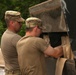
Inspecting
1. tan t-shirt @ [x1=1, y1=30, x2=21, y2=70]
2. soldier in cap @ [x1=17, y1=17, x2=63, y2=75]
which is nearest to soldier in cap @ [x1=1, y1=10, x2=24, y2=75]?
tan t-shirt @ [x1=1, y1=30, x2=21, y2=70]

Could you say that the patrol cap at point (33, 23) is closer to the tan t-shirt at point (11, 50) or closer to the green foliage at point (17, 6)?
the tan t-shirt at point (11, 50)

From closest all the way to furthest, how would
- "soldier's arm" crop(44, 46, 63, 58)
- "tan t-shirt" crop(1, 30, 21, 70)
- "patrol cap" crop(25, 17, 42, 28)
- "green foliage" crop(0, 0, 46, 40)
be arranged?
"soldier's arm" crop(44, 46, 63, 58), "patrol cap" crop(25, 17, 42, 28), "tan t-shirt" crop(1, 30, 21, 70), "green foliage" crop(0, 0, 46, 40)

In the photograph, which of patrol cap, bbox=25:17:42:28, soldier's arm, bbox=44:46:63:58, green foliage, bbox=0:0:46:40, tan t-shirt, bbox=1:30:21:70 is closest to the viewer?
soldier's arm, bbox=44:46:63:58

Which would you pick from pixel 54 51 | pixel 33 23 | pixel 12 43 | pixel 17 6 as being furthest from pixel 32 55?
pixel 17 6

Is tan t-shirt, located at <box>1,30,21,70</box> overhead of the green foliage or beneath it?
overhead

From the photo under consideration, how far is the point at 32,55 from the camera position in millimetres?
4699

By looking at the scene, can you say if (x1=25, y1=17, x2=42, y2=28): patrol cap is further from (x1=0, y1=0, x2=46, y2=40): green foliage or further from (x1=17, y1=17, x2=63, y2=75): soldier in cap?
(x1=0, y1=0, x2=46, y2=40): green foliage

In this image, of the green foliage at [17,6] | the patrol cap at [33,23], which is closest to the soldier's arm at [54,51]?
the patrol cap at [33,23]

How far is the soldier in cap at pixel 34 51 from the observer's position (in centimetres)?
464

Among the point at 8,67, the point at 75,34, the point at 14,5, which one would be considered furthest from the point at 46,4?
the point at 14,5

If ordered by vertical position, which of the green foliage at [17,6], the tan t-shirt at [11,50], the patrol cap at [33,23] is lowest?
the green foliage at [17,6]

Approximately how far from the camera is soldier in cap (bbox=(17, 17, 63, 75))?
4.64 meters

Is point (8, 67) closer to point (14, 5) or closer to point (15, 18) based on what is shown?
point (15, 18)

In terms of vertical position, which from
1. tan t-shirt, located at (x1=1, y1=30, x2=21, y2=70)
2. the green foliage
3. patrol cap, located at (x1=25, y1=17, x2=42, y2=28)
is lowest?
the green foliage
